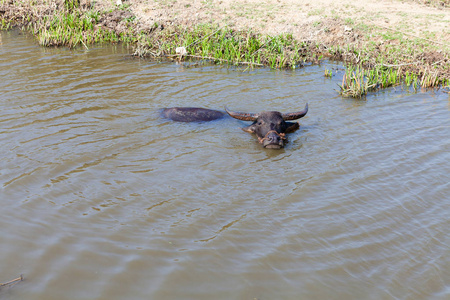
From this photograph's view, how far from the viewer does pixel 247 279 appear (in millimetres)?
2988

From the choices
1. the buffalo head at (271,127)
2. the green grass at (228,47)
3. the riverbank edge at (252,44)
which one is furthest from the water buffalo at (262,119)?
the green grass at (228,47)

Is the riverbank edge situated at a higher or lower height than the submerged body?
higher

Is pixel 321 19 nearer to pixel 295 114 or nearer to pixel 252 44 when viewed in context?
pixel 252 44

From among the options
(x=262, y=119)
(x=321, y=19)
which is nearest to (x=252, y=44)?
(x=321, y=19)

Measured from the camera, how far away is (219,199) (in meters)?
4.12

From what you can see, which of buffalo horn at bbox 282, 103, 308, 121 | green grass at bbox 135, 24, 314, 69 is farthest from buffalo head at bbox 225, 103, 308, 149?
green grass at bbox 135, 24, 314, 69

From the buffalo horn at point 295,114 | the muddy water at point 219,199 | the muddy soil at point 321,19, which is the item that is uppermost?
the muddy soil at point 321,19

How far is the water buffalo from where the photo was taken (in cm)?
550

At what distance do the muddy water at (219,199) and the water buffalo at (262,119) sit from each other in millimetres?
142

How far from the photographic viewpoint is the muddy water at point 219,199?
3000 millimetres

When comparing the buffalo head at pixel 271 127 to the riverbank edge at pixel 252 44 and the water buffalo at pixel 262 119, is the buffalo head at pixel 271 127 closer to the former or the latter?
the water buffalo at pixel 262 119

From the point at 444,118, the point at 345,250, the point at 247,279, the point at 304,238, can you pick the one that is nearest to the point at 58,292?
the point at 247,279

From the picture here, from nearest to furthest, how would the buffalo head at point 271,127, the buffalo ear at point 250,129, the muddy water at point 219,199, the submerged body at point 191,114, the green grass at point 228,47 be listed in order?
the muddy water at point 219,199 → the buffalo head at point 271,127 → the buffalo ear at point 250,129 → the submerged body at point 191,114 → the green grass at point 228,47

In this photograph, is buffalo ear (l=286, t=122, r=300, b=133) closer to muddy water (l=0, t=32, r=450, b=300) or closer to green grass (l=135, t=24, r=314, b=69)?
muddy water (l=0, t=32, r=450, b=300)
